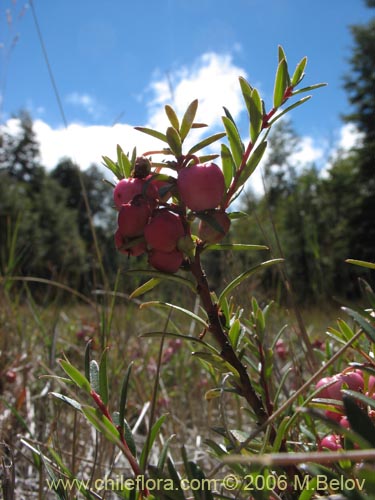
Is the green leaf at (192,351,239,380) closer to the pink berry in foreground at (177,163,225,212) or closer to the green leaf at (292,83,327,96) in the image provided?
the pink berry in foreground at (177,163,225,212)

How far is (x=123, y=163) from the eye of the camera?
479 mm

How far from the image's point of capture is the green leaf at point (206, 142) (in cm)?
44

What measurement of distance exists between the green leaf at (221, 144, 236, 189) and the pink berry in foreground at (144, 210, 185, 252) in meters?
0.09

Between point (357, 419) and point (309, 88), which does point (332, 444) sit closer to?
point (357, 419)

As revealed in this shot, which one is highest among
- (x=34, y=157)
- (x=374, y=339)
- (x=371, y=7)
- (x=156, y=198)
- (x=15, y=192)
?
(x=371, y=7)

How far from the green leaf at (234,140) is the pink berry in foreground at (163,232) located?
4.4 inches

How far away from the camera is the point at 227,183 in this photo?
18.3 inches

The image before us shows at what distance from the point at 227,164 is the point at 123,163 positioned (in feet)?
0.36

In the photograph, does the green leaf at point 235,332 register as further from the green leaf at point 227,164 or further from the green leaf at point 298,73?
the green leaf at point 298,73

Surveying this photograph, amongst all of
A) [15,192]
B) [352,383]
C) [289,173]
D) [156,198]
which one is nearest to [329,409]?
[352,383]

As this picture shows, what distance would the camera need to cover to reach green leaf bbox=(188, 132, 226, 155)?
437 millimetres

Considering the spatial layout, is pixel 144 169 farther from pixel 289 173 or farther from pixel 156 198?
pixel 289 173

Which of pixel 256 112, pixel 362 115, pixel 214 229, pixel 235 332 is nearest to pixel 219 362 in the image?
pixel 235 332

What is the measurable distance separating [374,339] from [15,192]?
14368mm
